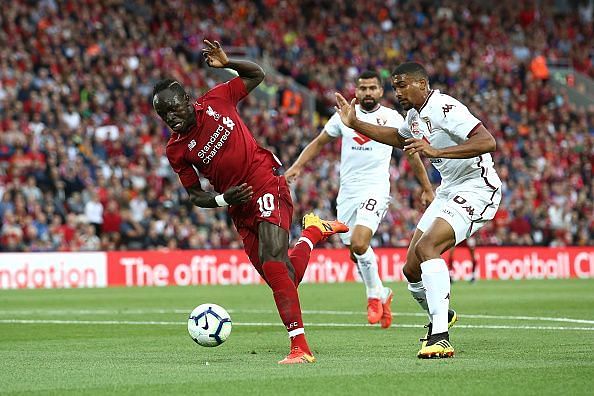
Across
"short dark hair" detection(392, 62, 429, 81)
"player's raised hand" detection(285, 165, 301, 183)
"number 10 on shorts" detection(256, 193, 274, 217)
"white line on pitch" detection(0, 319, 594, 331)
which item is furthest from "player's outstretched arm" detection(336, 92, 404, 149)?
"white line on pitch" detection(0, 319, 594, 331)

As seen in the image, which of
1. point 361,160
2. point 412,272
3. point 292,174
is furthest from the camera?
point 361,160

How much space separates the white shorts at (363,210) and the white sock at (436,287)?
4440 mm

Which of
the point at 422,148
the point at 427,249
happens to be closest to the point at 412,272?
the point at 427,249

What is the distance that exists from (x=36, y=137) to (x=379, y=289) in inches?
589

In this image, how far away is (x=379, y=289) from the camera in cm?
1365

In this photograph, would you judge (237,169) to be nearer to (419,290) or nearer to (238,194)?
(238,194)

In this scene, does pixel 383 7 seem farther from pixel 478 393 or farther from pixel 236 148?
pixel 478 393

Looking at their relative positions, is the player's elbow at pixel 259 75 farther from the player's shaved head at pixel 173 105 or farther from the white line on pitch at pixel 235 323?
the white line on pitch at pixel 235 323

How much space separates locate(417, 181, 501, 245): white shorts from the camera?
9.71 meters

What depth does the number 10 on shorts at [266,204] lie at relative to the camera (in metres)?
9.52

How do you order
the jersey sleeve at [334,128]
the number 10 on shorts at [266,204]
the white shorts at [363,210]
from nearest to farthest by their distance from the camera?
the number 10 on shorts at [266,204] → the white shorts at [363,210] → the jersey sleeve at [334,128]

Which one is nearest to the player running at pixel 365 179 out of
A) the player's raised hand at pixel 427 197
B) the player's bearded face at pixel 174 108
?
the player's raised hand at pixel 427 197

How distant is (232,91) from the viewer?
9789 mm

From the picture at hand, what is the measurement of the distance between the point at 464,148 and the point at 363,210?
16.5 feet
